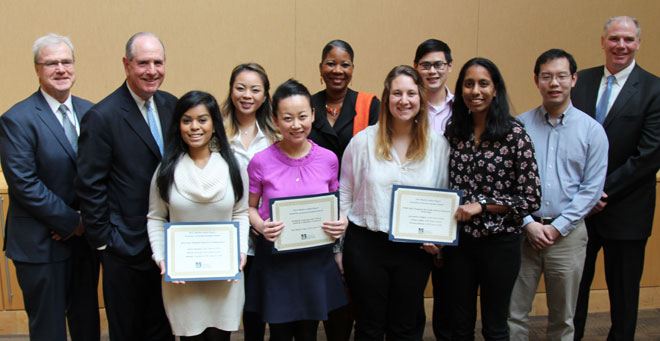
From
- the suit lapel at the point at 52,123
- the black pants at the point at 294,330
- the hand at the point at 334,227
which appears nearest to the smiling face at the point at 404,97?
the hand at the point at 334,227

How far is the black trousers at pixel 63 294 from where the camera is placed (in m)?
2.43

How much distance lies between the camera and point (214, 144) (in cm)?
227

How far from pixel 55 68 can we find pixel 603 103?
2.91m

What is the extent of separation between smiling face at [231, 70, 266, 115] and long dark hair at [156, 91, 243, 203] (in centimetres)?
34

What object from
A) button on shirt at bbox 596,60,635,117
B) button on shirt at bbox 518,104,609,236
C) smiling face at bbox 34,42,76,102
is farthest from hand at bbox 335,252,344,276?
button on shirt at bbox 596,60,635,117

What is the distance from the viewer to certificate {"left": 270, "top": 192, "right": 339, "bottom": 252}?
2.17m

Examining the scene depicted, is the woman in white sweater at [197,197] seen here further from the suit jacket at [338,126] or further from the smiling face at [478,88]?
the smiling face at [478,88]

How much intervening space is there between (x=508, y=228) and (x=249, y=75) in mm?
1487

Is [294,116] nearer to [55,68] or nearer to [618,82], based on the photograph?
[55,68]

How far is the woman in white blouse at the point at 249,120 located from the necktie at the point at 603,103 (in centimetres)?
182

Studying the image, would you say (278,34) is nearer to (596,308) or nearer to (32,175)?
(32,175)

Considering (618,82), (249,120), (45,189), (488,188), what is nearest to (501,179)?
(488,188)

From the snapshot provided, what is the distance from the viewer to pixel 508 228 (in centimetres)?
227

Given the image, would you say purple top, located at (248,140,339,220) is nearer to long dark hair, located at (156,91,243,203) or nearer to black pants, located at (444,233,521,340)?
long dark hair, located at (156,91,243,203)
